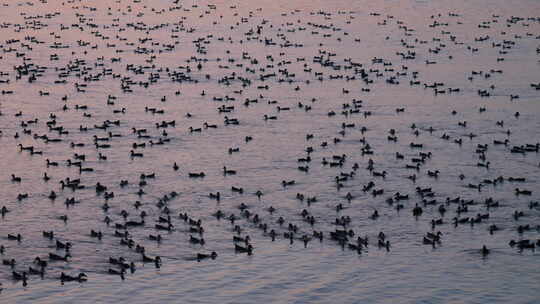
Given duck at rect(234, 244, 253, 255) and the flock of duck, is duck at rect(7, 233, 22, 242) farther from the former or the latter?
duck at rect(234, 244, 253, 255)

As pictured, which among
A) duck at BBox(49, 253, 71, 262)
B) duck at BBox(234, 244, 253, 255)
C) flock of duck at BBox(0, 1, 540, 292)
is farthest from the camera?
flock of duck at BBox(0, 1, 540, 292)

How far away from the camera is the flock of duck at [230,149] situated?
4612cm

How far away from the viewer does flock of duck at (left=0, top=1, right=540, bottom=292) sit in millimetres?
46125

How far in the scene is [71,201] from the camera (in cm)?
5131

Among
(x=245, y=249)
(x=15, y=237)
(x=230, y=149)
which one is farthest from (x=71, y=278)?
(x=230, y=149)

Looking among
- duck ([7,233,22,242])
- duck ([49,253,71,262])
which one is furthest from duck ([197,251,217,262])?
duck ([7,233,22,242])

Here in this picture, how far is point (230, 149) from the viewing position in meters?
63.1

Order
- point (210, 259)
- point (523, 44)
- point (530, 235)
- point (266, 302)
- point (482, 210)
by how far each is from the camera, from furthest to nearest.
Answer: point (523, 44), point (482, 210), point (530, 235), point (210, 259), point (266, 302)

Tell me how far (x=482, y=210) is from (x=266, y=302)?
58.3ft

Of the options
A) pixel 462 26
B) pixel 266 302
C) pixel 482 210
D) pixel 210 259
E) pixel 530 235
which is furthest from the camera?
pixel 462 26

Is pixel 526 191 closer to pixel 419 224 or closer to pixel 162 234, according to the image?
pixel 419 224

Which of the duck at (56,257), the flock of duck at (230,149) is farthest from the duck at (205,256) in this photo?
the duck at (56,257)

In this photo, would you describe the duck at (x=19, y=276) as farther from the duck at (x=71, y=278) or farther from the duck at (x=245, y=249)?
the duck at (x=245, y=249)

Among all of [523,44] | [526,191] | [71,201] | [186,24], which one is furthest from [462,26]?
[71,201]
